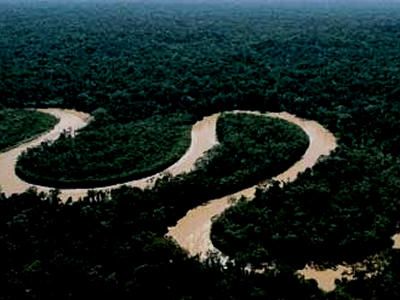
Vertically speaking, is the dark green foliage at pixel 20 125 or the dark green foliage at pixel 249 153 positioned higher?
the dark green foliage at pixel 249 153

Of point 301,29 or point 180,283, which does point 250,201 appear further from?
point 301,29

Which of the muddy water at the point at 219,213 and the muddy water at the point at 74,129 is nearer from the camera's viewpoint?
the muddy water at the point at 219,213

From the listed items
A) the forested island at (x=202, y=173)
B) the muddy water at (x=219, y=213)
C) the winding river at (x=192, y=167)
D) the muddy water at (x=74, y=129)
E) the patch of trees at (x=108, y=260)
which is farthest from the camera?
the muddy water at (x=74, y=129)

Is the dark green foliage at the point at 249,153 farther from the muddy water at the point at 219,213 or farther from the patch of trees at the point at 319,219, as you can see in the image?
the patch of trees at the point at 319,219

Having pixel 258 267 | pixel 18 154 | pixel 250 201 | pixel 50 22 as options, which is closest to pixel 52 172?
pixel 18 154

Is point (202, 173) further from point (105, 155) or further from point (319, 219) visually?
point (319, 219)

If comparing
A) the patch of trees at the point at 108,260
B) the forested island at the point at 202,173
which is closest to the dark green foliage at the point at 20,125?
Result: the forested island at the point at 202,173
